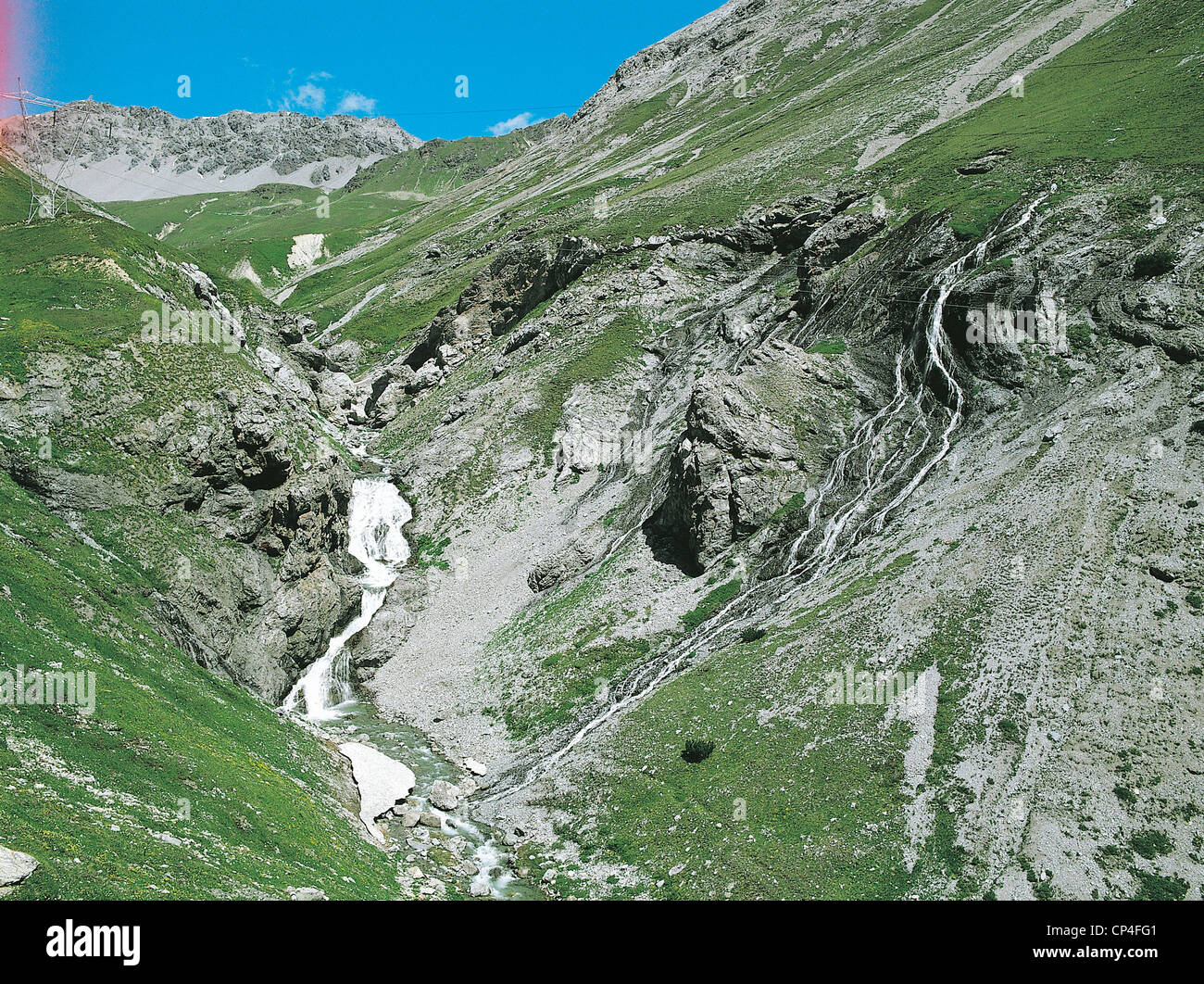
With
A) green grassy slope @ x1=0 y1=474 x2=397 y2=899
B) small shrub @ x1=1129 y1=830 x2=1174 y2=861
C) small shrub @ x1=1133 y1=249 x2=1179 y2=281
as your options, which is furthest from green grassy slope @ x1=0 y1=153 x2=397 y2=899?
small shrub @ x1=1133 y1=249 x2=1179 y2=281

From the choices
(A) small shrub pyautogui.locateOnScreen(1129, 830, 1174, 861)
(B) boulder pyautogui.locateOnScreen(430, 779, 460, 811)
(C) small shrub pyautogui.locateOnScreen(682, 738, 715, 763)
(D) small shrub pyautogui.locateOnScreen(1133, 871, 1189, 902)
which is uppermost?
(C) small shrub pyautogui.locateOnScreen(682, 738, 715, 763)

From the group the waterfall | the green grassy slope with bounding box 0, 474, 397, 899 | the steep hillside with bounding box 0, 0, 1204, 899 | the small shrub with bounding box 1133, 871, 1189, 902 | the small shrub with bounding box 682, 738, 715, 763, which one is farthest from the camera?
the waterfall

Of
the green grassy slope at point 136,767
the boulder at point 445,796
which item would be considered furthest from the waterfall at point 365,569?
the boulder at point 445,796

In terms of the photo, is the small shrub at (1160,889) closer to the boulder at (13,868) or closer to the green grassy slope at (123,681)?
the green grassy slope at (123,681)

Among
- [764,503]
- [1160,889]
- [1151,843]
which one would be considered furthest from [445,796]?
[1151,843]

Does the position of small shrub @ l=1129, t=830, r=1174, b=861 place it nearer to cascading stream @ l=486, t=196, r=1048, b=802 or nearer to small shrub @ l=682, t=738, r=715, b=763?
small shrub @ l=682, t=738, r=715, b=763
